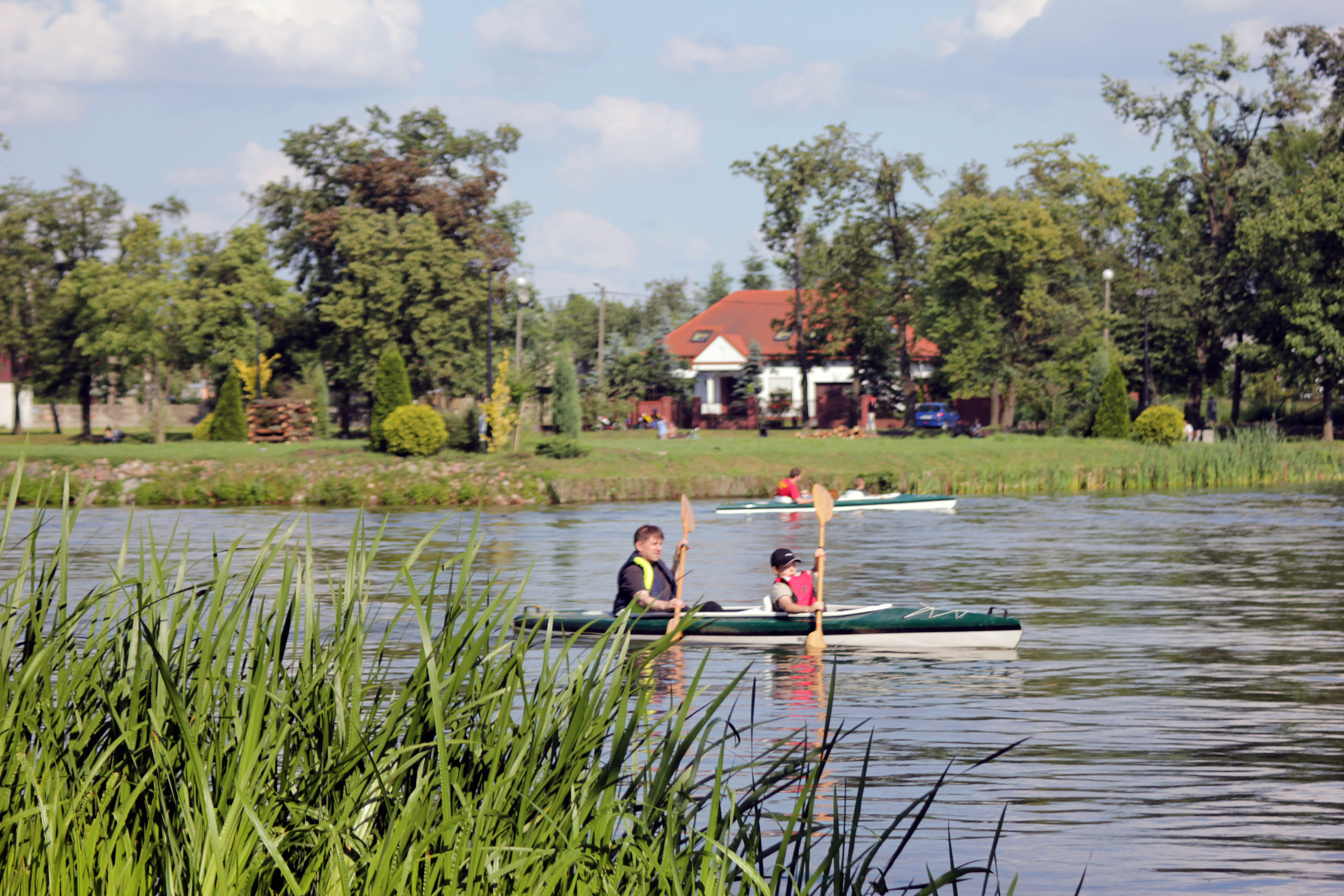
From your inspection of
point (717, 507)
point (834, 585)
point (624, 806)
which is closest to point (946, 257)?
point (717, 507)

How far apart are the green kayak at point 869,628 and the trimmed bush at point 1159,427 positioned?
35.6m

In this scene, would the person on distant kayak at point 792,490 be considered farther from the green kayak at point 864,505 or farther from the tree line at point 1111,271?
the tree line at point 1111,271

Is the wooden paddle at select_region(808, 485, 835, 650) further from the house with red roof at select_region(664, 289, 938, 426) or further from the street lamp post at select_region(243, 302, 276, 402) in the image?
the house with red roof at select_region(664, 289, 938, 426)

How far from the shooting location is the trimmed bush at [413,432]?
37.6 metres

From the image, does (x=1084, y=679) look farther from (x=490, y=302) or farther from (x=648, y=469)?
(x=490, y=302)

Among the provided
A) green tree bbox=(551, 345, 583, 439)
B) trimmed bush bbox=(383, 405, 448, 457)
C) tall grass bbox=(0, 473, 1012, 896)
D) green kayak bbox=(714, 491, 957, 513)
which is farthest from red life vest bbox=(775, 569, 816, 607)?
green tree bbox=(551, 345, 583, 439)

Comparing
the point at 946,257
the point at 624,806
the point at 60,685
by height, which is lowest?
the point at 624,806

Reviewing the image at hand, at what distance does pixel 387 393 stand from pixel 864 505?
1430 centimetres

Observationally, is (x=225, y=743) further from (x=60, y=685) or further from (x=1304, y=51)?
(x=1304, y=51)

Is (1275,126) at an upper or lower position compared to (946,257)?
upper

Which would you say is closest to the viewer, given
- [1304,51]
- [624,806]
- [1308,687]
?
[624,806]

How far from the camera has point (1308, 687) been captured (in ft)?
40.7

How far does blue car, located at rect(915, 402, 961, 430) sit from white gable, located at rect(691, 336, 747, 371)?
13.5m

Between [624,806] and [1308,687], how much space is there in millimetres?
9525
